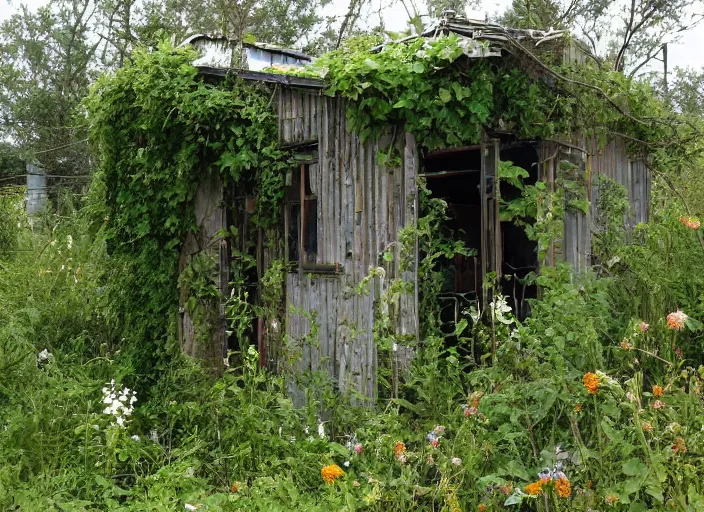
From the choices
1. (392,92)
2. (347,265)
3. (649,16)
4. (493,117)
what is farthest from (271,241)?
(649,16)

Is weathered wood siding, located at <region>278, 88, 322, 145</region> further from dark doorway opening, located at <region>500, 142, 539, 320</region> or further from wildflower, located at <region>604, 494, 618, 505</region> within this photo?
wildflower, located at <region>604, 494, 618, 505</region>

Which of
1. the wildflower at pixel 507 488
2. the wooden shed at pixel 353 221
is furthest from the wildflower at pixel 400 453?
the wooden shed at pixel 353 221

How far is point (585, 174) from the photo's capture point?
629cm

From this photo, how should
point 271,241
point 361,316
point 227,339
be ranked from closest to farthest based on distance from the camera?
point 361,316 < point 271,241 < point 227,339

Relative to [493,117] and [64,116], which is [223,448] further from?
[64,116]

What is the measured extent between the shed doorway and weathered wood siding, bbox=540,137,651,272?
17 centimetres

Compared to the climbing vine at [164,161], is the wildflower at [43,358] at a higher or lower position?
lower

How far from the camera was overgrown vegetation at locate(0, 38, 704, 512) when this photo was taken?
413 centimetres

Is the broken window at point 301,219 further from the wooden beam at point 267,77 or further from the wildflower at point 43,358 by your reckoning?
the wildflower at point 43,358

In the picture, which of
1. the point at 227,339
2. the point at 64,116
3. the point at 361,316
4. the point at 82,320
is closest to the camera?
the point at 361,316

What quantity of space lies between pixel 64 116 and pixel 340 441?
2665cm

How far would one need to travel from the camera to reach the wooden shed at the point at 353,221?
6.11 m

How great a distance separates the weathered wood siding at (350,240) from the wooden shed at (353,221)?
0.03 feet

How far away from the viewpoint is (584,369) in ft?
15.4
